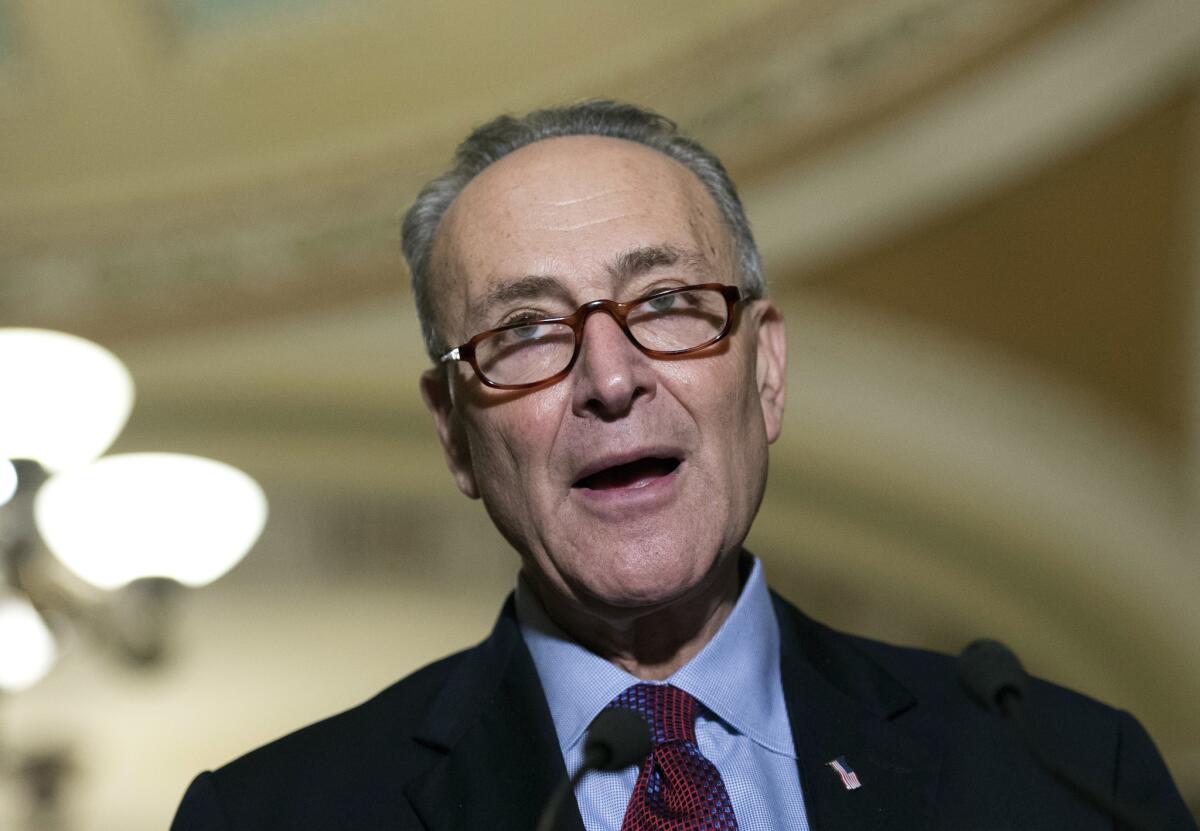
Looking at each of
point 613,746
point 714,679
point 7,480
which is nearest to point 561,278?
point 714,679

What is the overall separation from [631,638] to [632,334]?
368mm

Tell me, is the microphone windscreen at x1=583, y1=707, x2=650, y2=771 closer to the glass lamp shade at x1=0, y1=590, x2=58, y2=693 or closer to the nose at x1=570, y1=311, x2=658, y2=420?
the nose at x1=570, y1=311, x2=658, y2=420

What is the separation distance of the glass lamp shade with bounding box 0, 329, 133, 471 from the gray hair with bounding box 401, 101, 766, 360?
4.74 ft

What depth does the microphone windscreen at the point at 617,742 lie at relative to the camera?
4.58ft

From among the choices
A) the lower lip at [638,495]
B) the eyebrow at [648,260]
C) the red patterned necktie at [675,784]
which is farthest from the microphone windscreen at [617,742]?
the eyebrow at [648,260]

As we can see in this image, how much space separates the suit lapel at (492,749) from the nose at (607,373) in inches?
14.0

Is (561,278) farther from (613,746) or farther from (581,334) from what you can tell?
(613,746)

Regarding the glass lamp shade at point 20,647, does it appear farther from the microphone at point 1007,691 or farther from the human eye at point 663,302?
the microphone at point 1007,691

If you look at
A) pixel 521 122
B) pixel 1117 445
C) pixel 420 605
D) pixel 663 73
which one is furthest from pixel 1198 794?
pixel 521 122

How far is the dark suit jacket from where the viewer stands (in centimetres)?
169

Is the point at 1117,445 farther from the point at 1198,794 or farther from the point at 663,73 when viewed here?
the point at 663,73

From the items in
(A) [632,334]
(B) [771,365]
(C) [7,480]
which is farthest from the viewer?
(C) [7,480]

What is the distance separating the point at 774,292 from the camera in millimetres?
5906

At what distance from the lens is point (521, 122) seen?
206cm
